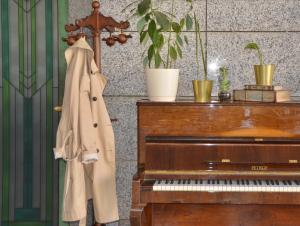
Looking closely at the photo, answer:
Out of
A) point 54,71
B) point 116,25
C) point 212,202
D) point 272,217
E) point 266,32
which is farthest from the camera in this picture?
point 54,71

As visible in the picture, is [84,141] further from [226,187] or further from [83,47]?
[226,187]

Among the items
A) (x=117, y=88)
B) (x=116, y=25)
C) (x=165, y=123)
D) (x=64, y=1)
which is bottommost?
(x=165, y=123)

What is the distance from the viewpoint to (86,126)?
2.88m

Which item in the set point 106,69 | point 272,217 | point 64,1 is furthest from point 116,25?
point 272,217

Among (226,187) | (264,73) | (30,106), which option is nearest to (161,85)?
(264,73)

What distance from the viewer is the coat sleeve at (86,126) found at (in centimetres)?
285

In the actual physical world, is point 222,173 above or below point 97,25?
below

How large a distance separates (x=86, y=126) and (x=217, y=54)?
1.10 m

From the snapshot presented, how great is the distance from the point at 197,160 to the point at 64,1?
1.66 meters

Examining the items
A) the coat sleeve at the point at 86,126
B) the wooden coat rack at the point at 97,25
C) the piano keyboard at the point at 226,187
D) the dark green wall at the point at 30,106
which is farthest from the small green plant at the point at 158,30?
the piano keyboard at the point at 226,187

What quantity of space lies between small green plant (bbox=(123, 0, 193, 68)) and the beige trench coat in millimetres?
352

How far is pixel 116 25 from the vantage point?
3.08m

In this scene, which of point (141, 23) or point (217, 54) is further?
point (217, 54)

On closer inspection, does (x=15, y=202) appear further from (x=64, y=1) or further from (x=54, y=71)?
(x=64, y=1)
